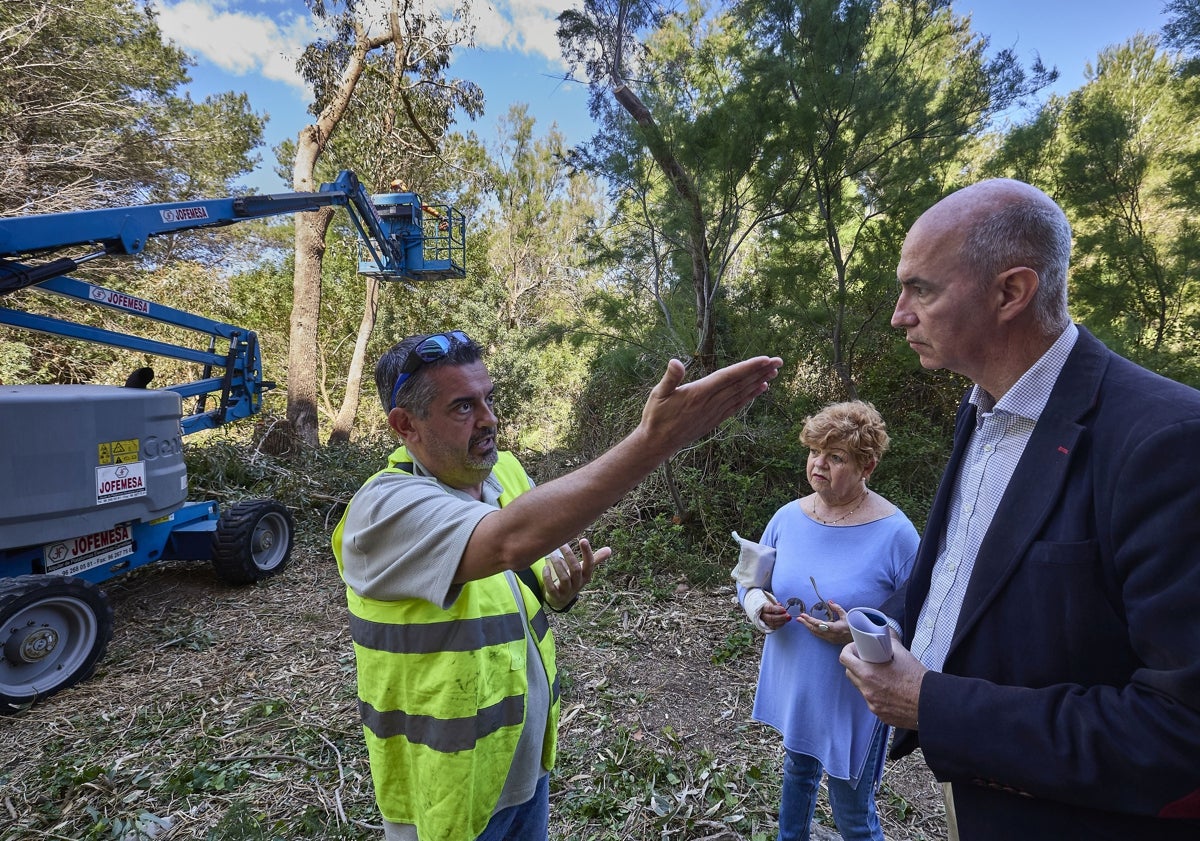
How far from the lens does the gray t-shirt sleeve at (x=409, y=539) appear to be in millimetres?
1260

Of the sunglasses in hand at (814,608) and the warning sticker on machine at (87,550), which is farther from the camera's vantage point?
the warning sticker on machine at (87,550)

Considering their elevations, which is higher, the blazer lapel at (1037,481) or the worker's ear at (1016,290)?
the worker's ear at (1016,290)

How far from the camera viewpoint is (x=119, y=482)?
427 cm

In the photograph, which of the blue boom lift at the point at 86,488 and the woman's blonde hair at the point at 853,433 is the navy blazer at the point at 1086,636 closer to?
the woman's blonde hair at the point at 853,433

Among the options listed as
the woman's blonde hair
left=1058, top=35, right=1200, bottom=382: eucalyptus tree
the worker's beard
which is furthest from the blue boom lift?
left=1058, top=35, right=1200, bottom=382: eucalyptus tree

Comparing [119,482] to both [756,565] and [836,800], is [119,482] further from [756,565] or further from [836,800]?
[836,800]

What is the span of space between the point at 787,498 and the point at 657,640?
9.05 feet

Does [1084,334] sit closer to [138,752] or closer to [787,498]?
[138,752]

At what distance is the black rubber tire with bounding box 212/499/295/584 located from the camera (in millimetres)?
5402

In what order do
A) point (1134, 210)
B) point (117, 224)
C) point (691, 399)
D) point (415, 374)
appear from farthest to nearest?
point (1134, 210) < point (117, 224) < point (415, 374) < point (691, 399)

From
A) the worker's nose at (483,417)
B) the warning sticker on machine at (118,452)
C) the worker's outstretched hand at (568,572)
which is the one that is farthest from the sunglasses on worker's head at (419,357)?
the warning sticker on machine at (118,452)

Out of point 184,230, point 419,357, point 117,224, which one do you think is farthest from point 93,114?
point 419,357

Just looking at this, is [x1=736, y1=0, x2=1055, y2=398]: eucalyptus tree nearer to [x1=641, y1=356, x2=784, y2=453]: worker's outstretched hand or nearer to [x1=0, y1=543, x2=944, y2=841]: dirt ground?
[x1=0, y1=543, x2=944, y2=841]: dirt ground

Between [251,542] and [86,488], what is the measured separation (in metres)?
1.77
